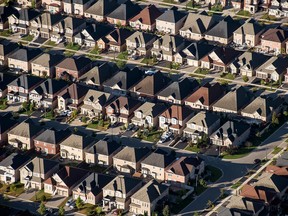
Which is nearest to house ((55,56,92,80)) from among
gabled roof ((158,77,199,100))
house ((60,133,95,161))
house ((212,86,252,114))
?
gabled roof ((158,77,199,100))

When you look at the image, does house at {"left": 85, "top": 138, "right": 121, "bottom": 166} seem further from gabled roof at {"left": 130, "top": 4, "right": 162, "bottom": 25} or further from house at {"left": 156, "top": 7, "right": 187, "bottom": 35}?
gabled roof at {"left": 130, "top": 4, "right": 162, "bottom": 25}

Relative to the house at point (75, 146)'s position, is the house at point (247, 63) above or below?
above

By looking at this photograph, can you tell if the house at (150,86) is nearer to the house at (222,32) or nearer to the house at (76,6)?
the house at (222,32)

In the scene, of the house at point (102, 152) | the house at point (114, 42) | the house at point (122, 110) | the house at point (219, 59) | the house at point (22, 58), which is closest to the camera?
the house at point (102, 152)

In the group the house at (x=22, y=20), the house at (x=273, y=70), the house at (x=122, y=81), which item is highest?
the house at (x=273, y=70)

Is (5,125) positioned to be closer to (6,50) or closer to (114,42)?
(6,50)

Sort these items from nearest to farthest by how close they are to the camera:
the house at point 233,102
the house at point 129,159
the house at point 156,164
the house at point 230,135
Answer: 1. the house at point 156,164
2. the house at point 129,159
3. the house at point 230,135
4. the house at point 233,102

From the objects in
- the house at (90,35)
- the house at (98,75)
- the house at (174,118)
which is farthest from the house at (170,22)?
the house at (174,118)

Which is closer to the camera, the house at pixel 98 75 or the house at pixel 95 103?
the house at pixel 95 103
